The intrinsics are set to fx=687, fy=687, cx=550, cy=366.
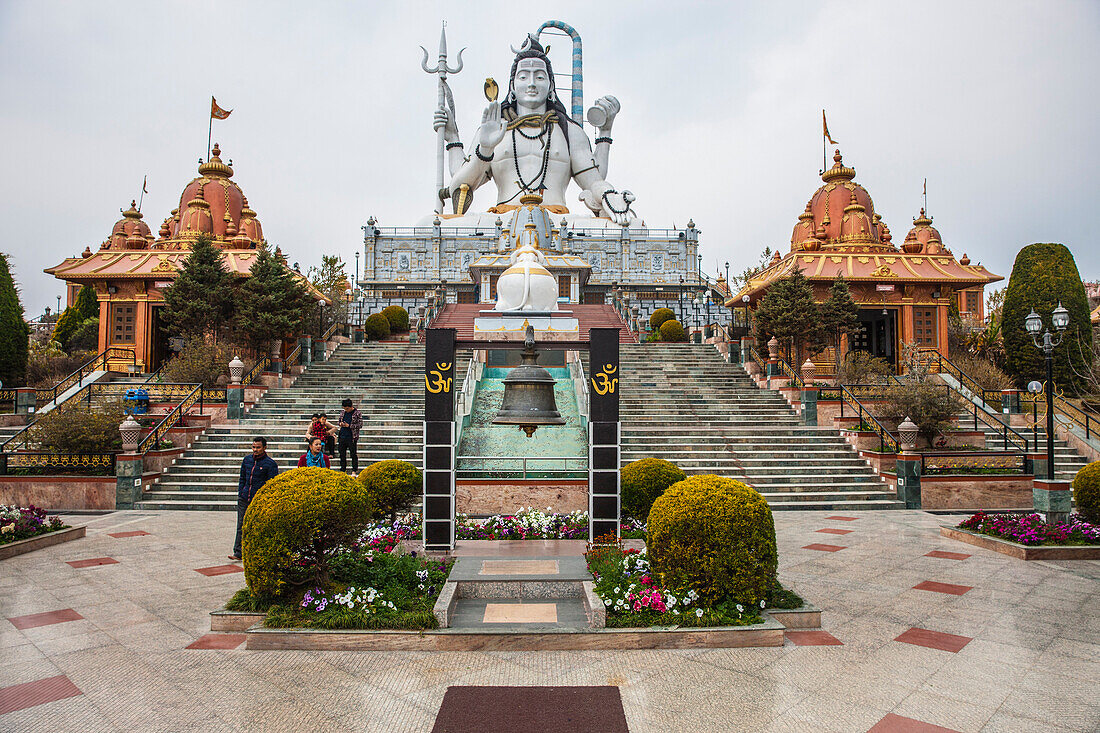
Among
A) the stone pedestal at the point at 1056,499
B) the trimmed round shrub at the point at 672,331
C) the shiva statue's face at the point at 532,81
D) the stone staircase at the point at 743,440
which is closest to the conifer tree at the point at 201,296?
the stone staircase at the point at 743,440

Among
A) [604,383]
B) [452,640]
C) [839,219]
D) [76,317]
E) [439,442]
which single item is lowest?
[452,640]

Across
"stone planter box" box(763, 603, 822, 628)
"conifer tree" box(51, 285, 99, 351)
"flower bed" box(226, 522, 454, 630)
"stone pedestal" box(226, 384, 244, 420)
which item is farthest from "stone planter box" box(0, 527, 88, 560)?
"conifer tree" box(51, 285, 99, 351)

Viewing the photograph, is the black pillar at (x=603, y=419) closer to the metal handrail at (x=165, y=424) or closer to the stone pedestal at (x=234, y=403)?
the metal handrail at (x=165, y=424)

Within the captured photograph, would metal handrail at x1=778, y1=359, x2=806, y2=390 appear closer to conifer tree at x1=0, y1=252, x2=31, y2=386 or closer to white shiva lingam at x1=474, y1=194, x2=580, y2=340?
white shiva lingam at x1=474, y1=194, x2=580, y2=340

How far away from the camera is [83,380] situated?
21.2m

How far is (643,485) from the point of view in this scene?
8.44 meters

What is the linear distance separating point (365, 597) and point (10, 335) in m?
21.4

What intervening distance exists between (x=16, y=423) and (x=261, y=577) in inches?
654

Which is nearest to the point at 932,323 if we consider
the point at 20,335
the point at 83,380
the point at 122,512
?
the point at 122,512

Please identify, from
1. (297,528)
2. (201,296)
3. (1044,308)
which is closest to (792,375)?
(1044,308)

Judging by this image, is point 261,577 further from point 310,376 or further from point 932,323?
point 932,323

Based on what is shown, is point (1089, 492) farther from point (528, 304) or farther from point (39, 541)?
point (528, 304)

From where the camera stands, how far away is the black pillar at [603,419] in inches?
282

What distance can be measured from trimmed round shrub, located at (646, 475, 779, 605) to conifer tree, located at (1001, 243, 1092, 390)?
21.5m
